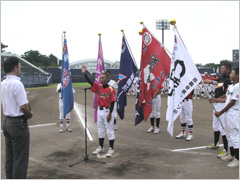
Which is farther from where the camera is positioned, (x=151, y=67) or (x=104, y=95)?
(x=151, y=67)

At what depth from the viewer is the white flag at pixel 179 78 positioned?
5719 mm

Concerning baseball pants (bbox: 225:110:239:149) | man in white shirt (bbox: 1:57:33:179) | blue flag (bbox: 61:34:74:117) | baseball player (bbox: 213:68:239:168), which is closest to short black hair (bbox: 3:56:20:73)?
man in white shirt (bbox: 1:57:33:179)

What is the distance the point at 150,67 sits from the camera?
718 centimetres

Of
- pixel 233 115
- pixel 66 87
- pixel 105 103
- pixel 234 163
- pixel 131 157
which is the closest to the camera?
pixel 233 115

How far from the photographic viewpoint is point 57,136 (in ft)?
27.2

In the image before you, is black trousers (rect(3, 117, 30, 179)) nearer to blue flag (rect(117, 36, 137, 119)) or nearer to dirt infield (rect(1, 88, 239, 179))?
dirt infield (rect(1, 88, 239, 179))

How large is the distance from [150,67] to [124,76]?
0.98 metres

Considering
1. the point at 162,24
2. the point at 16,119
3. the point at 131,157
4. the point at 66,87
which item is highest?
the point at 162,24

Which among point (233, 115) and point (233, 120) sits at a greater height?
point (233, 115)

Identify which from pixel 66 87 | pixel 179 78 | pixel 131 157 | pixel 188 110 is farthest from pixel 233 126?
pixel 66 87

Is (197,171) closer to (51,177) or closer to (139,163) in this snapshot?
(139,163)

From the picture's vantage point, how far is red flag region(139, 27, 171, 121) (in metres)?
7.12

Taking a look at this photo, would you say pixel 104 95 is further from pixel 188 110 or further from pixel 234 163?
pixel 234 163

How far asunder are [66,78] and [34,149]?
2472 mm
